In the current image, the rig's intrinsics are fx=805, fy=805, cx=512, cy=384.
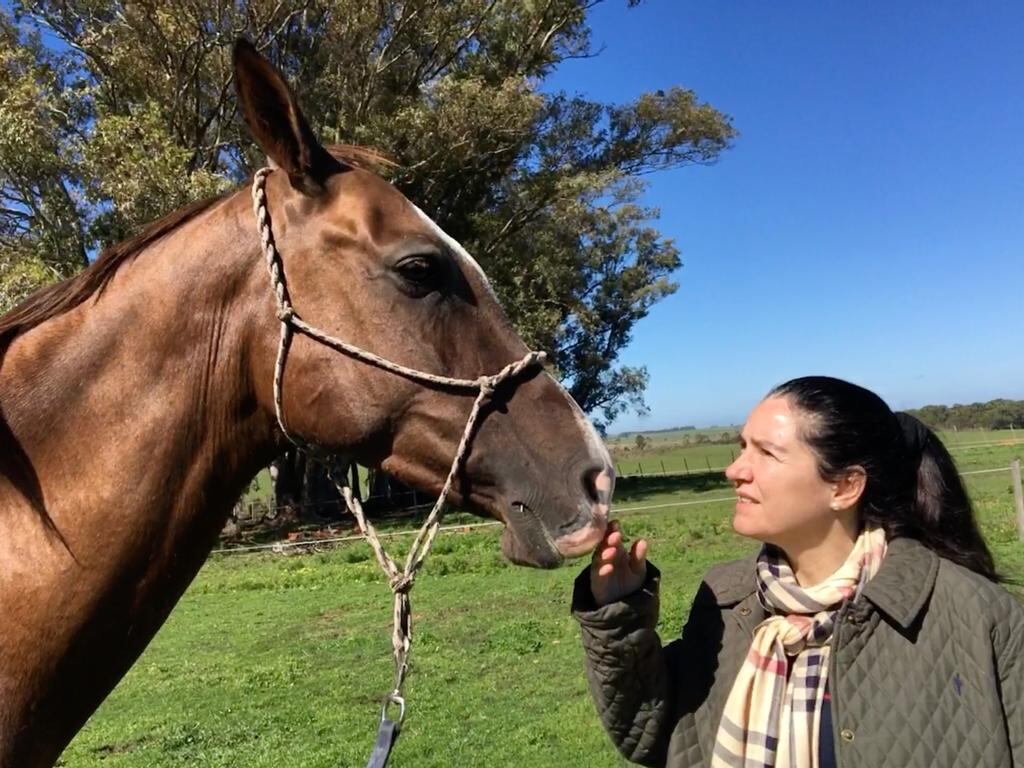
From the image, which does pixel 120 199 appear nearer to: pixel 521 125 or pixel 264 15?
pixel 264 15

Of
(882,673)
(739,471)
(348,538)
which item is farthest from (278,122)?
(348,538)

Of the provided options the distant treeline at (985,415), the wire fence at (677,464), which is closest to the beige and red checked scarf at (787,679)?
the wire fence at (677,464)

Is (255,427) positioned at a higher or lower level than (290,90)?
lower

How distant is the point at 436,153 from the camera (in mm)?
19703

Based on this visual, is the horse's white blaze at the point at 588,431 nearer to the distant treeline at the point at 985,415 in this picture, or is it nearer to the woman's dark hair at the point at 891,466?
the woman's dark hair at the point at 891,466

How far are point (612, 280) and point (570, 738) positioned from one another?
1168 inches

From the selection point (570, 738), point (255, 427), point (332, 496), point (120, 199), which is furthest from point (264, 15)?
point (255, 427)

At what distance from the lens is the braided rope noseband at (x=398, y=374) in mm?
2018

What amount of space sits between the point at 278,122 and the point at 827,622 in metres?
1.98

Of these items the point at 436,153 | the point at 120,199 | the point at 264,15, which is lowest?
the point at 120,199

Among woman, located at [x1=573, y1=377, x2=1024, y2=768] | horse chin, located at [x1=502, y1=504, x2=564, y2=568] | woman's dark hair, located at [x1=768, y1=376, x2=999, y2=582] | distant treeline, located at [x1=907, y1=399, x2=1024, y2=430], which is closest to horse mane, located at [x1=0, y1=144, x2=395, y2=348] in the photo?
horse chin, located at [x1=502, y1=504, x2=564, y2=568]

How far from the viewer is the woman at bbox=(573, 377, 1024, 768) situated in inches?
77.5

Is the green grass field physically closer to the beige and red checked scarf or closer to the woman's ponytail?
the beige and red checked scarf

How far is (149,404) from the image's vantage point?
6.52 ft
